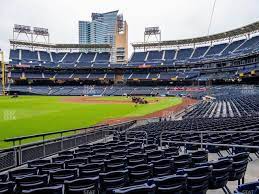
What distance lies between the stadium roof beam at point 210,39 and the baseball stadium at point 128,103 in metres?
0.33

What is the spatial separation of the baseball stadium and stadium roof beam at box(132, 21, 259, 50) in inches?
12.8

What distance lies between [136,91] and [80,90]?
68.4 feet

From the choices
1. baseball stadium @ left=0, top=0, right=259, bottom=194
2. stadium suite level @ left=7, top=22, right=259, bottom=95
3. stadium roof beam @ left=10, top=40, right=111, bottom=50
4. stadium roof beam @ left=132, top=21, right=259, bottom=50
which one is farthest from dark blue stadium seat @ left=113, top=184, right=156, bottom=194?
stadium roof beam @ left=10, top=40, right=111, bottom=50

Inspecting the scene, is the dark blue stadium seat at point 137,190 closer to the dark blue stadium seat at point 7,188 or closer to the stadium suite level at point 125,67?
the dark blue stadium seat at point 7,188

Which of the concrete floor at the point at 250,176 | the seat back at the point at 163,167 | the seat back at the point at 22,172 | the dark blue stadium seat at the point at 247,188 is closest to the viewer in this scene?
the dark blue stadium seat at the point at 247,188

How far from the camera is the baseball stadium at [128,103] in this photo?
7.10m

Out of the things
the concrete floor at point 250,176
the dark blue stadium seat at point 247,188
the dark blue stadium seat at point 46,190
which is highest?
the dark blue stadium seat at point 247,188

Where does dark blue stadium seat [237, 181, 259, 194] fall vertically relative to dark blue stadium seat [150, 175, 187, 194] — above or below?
above

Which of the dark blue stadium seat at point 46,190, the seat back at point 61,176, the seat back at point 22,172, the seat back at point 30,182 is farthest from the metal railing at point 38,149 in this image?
the dark blue stadium seat at point 46,190

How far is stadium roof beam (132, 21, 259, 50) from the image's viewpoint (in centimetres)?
8780

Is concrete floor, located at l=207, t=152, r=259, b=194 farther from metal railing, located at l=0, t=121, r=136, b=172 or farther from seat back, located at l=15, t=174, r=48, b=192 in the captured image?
metal railing, located at l=0, t=121, r=136, b=172

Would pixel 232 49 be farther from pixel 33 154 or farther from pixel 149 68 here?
pixel 33 154

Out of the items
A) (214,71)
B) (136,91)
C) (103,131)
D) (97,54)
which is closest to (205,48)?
(214,71)

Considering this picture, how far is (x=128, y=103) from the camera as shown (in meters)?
61.5
